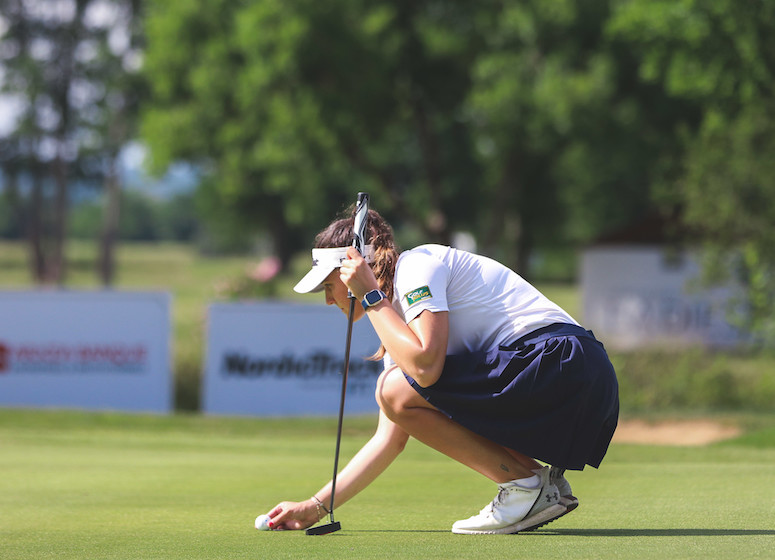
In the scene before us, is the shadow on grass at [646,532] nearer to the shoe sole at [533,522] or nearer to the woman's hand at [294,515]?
the shoe sole at [533,522]

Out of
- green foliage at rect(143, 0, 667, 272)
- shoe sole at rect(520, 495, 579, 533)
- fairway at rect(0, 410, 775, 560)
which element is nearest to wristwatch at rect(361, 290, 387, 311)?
fairway at rect(0, 410, 775, 560)

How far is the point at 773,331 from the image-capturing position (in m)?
14.2

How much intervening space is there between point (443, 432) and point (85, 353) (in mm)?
11067

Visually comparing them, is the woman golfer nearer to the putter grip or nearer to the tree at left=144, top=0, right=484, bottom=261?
the putter grip

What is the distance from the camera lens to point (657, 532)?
410 cm

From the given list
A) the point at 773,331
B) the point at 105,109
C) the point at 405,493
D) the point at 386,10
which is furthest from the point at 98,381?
the point at 105,109

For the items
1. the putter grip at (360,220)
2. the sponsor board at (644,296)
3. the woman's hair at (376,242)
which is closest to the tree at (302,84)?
the sponsor board at (644,296)

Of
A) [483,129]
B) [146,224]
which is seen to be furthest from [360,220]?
[146,224]

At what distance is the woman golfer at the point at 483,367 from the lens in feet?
12.9

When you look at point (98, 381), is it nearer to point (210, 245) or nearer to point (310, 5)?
point (310, 5)

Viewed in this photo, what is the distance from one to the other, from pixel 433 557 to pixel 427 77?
23500 mm

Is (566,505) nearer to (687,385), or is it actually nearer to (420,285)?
(420,285)

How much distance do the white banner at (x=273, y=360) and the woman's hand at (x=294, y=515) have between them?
9.77 meters

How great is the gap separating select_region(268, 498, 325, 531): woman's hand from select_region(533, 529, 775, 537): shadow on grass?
82 cm
